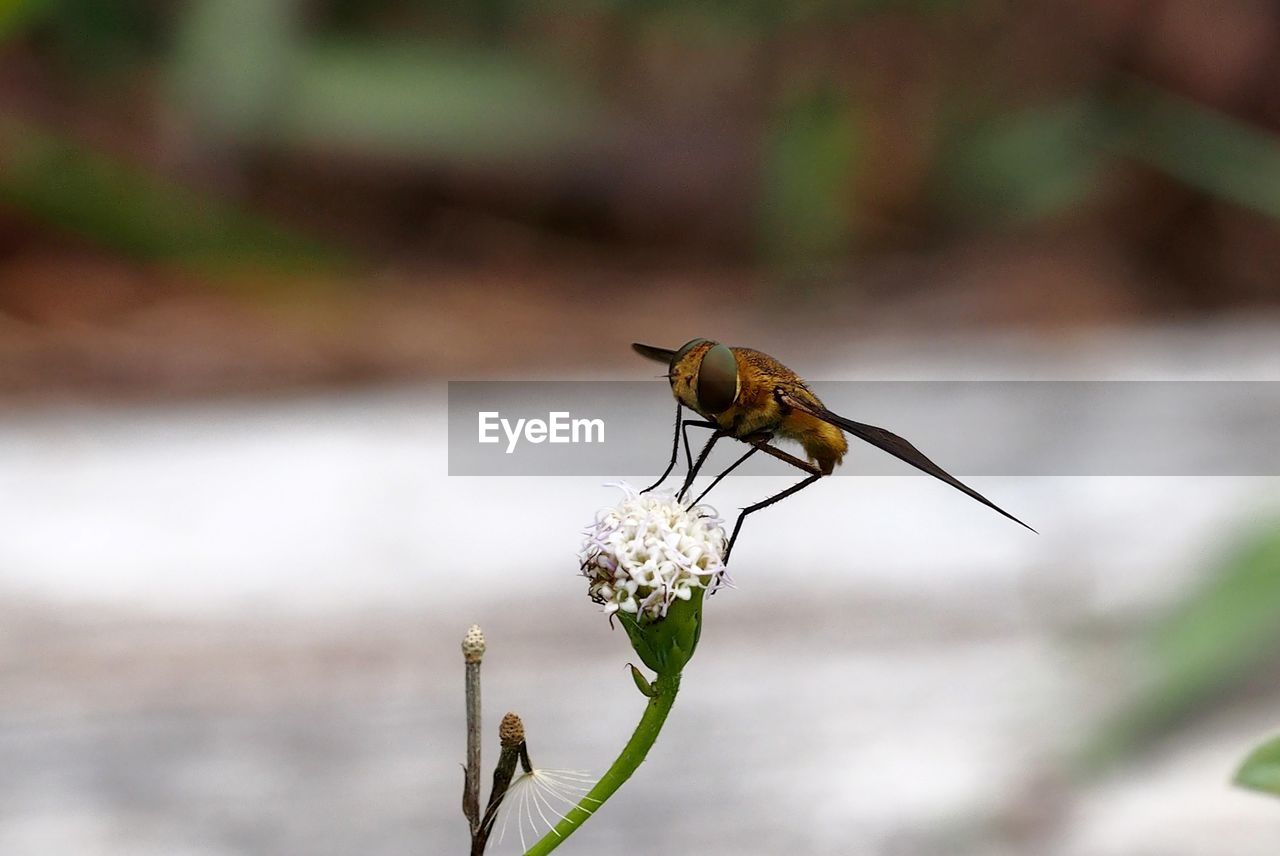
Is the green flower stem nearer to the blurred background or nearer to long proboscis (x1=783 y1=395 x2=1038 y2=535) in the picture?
long proboscis (x1=783 y1=395 x2=1038 y2=535)

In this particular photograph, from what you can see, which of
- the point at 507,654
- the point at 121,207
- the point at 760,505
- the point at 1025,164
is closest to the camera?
the point at 760,505

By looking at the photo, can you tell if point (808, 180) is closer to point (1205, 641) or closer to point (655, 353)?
point (1205, 641)

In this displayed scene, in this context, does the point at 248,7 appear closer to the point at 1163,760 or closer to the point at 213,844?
the point at 213,844

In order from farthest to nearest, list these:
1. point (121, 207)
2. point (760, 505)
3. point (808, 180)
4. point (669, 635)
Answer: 1. point (808, 180)
2. point (121, 207)
3. point (760, 505)
4. point (669, 635)

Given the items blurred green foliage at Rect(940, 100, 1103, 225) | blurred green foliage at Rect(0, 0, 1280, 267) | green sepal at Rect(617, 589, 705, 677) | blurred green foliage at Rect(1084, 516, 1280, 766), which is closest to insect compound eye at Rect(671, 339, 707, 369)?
green sepal at Rect(617, 589, 705, 677)

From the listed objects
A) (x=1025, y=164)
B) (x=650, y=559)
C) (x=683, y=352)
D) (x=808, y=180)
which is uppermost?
(x=1025, y=164)

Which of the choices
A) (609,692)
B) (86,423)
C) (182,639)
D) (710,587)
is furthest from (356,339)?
(710,587)

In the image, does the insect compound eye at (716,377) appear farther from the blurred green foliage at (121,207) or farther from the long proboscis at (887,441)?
the blurred green foliage at (121,207)

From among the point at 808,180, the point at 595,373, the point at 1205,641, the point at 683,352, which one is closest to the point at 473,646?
the point at 683,352
